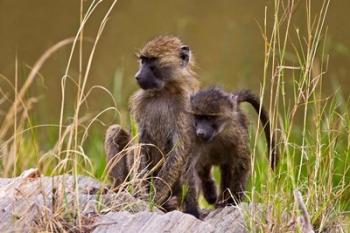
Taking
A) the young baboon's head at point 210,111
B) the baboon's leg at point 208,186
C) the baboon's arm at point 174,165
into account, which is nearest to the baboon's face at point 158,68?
the young baboon's head at point 210,111

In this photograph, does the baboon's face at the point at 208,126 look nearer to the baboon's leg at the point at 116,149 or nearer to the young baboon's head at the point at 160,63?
the young baboon's head at the point at 160,63

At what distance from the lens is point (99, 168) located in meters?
9.03

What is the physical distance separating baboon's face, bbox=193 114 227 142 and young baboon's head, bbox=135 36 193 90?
304mm

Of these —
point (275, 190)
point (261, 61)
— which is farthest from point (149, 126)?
point (261, 61)

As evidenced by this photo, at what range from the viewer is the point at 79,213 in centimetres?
625

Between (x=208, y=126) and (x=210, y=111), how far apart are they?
0.10 m

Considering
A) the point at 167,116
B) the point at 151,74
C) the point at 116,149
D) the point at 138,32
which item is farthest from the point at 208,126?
the point at 138,32

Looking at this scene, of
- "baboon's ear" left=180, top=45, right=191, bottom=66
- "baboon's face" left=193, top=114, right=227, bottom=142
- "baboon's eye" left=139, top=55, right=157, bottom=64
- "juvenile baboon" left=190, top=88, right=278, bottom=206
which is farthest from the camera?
"baboon's ear" left=180, top=45, right=191, bottom=66

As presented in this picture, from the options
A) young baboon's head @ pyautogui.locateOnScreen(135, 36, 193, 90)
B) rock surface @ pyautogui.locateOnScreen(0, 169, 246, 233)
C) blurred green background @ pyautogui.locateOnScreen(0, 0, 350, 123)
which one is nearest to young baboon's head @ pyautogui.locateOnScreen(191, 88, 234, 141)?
young baboon's head @ pyautogui.locateOnScreen(135, 36, 193, 90)

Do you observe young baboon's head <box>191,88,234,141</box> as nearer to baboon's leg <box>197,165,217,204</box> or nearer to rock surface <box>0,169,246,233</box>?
baboon's leg <box>197,165,217,204</box>

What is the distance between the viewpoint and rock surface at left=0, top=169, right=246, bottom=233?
20.2ft

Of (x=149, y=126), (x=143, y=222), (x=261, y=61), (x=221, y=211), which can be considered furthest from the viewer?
(x=261, y=61)

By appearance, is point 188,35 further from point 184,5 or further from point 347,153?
point 347,153

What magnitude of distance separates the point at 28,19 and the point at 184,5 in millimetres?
1582
